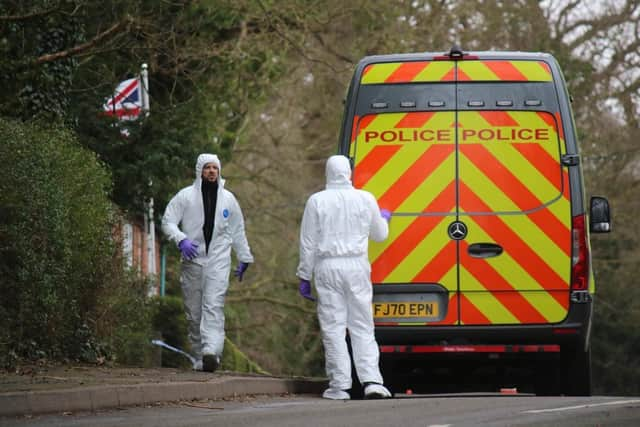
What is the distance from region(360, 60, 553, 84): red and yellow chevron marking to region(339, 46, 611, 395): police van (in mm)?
10

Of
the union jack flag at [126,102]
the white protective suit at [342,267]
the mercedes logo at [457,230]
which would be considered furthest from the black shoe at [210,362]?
the union jack flag at [126,102]

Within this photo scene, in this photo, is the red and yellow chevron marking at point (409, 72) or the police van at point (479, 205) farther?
the red and yellow chevron marking at point (409, 72)

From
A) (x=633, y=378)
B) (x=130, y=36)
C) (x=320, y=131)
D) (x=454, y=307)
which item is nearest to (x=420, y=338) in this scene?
(x=454, y=307)

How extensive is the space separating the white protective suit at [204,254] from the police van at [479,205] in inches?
92.2

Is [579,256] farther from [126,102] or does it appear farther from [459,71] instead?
[126,102]

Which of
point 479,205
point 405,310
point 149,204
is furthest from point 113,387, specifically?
point 149,204

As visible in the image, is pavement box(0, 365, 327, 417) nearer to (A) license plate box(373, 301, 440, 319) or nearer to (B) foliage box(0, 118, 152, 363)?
(B) foliage box(0, 118, 152, 363)

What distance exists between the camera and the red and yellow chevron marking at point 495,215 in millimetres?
9969

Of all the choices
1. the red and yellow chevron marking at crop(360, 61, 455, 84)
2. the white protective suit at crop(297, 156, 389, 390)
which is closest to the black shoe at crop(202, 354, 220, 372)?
the white protective suit at crop(297, 156, 389, 390)

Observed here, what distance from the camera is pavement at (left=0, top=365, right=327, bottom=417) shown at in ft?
26.2

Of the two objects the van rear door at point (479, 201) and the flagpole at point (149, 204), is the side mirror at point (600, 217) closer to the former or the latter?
the van rear door at point (479, 201)

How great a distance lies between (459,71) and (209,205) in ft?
10.1

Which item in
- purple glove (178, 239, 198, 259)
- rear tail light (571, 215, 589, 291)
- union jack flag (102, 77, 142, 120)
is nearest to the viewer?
rear tail light (571, 215, 589, 291)

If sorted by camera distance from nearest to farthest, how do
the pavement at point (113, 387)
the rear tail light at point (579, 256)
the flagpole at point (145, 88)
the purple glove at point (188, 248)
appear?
the pavement at point (113, 387) → the rear tail light at point (579, 256) → the purple glove at point (188, 248) → the flagpole at point (145, 88)
